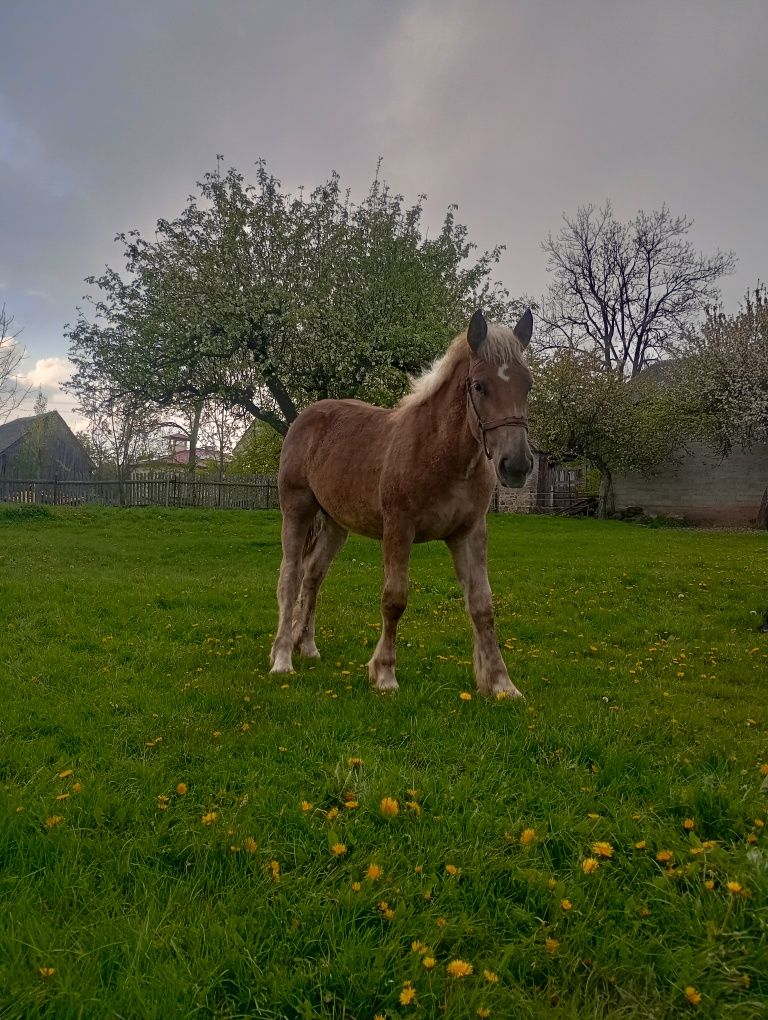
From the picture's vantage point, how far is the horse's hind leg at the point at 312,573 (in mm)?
6387

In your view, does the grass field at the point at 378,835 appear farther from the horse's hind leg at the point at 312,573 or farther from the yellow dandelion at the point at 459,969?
the horse's hind leg at the point at 312,573

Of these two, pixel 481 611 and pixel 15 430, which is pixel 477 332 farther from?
pixel 15 430

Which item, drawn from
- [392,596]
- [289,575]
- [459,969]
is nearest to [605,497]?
[289,575]

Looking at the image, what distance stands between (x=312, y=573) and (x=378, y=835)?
3973 millimetres

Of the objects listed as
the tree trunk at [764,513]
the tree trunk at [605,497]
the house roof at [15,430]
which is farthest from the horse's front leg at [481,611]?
the house roof at [15,430]

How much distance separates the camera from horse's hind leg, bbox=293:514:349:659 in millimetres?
6387

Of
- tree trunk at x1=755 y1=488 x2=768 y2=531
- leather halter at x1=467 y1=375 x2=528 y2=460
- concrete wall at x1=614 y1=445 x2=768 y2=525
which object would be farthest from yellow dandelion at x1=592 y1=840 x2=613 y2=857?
concrete wall at x1=614 y1=445 x2=768 y2=525

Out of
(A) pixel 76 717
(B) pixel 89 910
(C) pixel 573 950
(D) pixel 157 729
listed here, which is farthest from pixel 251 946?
(A) pixel 76 717

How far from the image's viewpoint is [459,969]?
1.98m

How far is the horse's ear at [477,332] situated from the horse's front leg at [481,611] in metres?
1.56

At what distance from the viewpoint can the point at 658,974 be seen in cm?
203

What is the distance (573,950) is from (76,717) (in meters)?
3.67

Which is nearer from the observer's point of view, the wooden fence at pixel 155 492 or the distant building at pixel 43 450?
the wooden fence at pixel 155 492

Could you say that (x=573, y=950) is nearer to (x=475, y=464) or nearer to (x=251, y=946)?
(x=251, y=946)
